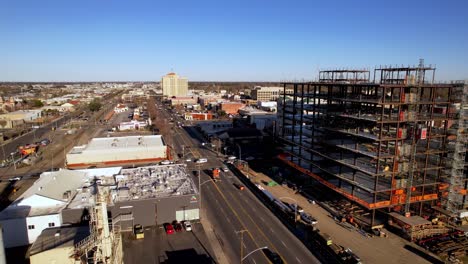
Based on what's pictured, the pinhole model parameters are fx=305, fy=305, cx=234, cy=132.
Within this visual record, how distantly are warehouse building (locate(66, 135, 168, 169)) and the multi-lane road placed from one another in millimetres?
16565

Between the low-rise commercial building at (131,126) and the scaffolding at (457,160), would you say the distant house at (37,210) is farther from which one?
the low-rise commercial building at (131,126)

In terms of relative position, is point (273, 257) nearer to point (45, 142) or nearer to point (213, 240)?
point (213, 240)

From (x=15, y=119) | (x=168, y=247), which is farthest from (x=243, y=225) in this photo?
(x=15, y=119)

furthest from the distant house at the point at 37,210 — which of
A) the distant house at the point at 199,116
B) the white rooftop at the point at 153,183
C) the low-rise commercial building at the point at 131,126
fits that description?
the distant house at the point at 199,116

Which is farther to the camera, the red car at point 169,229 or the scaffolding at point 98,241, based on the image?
the red car at point 169,229

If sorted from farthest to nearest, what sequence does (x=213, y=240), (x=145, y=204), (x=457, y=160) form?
(x=457, y=160) < (x=145, y=204) < (x=213, y=240)

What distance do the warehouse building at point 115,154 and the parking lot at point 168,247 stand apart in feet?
109

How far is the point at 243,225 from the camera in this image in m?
39.6

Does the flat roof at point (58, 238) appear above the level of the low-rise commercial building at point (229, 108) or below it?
below

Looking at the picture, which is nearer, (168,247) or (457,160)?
(168,247)

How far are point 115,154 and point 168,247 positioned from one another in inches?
1568

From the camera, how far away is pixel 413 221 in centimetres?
3816

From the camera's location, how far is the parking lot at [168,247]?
32531 mm

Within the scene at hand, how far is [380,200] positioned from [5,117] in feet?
429
